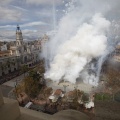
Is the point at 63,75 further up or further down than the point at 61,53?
further down

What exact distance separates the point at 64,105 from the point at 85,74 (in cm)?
1043

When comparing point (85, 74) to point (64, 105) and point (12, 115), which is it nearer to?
point (64, 105)

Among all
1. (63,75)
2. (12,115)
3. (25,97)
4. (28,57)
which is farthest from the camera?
(28,57)

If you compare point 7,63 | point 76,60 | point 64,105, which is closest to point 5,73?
point 7,63

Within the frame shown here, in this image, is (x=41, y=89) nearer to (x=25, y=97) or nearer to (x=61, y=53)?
(x=25, y=97)

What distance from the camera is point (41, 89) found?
16.5 metres

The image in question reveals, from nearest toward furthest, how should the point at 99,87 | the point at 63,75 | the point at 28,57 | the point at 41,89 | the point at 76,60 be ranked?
the point at 41,89
the point at 99,87
the point at 63,75
the point at 76,60
the point at 28,57

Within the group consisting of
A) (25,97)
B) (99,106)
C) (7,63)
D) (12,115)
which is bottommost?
(25,97)

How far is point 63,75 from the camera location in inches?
897

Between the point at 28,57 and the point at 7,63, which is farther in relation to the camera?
the point at 28,57

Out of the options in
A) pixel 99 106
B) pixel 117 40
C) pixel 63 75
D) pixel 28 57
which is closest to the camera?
pixel 99 106

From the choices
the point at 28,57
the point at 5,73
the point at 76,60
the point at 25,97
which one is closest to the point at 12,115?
the point at 25,97

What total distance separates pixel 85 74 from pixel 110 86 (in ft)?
19.9

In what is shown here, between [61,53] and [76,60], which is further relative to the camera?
[61,53]
